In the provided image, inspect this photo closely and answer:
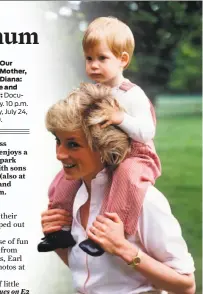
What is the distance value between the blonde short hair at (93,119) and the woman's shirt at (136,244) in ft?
0.26

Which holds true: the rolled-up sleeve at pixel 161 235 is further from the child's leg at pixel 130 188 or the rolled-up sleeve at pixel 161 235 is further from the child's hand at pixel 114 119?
the child's hand at pixel 114 119

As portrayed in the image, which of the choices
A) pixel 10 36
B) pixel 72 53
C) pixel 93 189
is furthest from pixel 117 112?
pixel 10 36

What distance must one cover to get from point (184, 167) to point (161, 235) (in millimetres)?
512

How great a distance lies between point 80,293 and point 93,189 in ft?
0.89

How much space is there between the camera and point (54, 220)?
5.58ft

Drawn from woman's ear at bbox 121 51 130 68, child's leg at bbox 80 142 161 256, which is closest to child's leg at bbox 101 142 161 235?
child's leg at bbox 80 142 161 256

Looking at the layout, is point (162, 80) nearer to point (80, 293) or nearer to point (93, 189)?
point (93, 189)

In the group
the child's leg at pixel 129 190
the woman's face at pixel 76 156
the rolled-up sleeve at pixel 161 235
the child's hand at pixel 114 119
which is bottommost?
the rolled-up sleeve at pixel 161 235

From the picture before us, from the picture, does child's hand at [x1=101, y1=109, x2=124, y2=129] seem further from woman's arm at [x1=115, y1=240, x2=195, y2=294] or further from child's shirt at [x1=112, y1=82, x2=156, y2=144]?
woman's arm at [x1=115, y1=240, x2=195, y2=294]

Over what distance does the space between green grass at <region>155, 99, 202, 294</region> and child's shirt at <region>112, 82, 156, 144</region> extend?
0.30m

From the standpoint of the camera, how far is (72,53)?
183cm

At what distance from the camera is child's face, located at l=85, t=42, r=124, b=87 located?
1.64 m

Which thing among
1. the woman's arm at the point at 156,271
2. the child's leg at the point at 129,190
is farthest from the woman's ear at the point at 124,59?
the woman's arm at the point at 156,271

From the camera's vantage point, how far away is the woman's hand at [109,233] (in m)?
1.55
